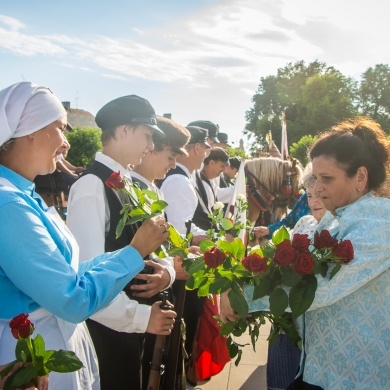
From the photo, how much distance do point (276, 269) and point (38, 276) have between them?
0.81 metres

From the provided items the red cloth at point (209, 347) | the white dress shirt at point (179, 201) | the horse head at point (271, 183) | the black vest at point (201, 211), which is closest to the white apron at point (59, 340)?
the white dress shirt at point (179, 201)

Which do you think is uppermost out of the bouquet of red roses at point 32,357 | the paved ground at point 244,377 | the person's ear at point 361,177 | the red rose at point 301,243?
the person's ear at point 361,177

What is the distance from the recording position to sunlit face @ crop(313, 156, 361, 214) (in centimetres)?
211

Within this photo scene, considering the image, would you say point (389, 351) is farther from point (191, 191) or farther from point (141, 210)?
point (191, 191)

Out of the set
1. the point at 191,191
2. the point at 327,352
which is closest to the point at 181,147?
the point at 191,191

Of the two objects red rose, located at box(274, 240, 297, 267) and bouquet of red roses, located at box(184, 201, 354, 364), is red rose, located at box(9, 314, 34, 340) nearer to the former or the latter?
bouquet of red roses, located at box(184, 201, 354, 364)

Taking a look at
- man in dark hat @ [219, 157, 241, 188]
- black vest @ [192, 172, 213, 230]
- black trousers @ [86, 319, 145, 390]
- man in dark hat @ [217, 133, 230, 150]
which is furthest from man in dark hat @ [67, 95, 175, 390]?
man in dark hat @ [217, 133, 230, 150]

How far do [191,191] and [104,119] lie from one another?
62.7 inches

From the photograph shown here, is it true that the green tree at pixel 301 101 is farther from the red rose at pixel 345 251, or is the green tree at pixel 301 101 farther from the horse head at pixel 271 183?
the red rose at pixel 345 251

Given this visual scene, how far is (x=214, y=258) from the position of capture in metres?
1.79

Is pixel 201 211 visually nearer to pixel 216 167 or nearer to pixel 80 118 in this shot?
pixel 216 167

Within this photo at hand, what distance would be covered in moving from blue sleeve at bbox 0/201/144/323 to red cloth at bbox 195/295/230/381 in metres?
2.81

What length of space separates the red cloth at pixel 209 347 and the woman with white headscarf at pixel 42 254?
8.03 ft

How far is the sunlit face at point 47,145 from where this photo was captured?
188 cm
